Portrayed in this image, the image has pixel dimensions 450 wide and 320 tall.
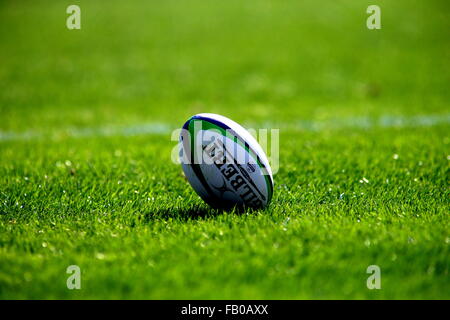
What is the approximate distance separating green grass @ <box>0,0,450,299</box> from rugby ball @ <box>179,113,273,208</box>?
167mm

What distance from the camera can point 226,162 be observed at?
3.89 m

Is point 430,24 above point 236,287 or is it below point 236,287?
above

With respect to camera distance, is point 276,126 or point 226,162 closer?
point 226,162

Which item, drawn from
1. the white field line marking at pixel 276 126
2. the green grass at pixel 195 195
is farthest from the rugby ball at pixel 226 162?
the white field line marking at pixel 276 126

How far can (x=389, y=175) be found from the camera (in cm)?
497

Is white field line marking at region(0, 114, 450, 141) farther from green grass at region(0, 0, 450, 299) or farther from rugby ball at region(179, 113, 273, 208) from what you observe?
rugby ball at region(179, 113, 273, 208)

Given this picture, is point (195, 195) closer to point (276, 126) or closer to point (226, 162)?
point (226, 162)

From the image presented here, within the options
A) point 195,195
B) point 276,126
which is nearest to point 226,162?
point 195,195

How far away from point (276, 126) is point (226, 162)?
4197mm

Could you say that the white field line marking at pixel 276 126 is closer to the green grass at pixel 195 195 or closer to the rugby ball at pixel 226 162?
the green grass at pixel 195 195

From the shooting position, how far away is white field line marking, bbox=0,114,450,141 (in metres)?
7.53

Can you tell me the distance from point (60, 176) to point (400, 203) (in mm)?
3395
